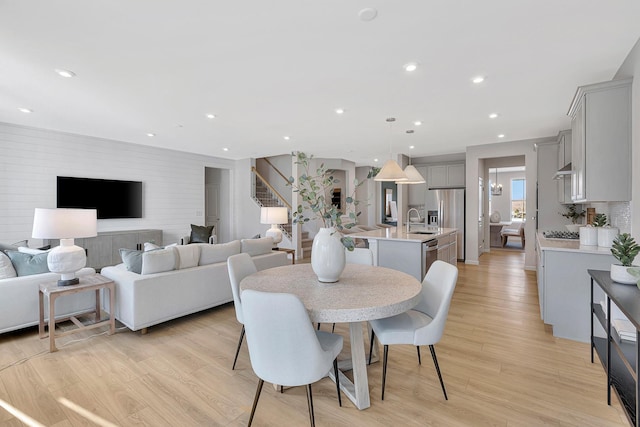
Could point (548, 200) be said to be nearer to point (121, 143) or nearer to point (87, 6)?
point (87, 6)

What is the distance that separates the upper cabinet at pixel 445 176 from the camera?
288 inches

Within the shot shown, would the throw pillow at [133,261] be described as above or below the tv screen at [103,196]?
below

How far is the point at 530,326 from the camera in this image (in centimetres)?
320

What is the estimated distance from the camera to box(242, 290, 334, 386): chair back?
1.43 meters

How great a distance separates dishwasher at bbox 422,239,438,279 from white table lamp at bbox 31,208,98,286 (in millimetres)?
3693

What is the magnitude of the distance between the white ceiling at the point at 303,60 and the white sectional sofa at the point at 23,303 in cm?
199

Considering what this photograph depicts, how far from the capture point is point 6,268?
2908mm

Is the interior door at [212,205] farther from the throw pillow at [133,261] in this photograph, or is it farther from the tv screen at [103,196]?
the throw pillow at [133,261]

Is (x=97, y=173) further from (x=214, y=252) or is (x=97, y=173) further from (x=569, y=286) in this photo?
(x=569, y=286)

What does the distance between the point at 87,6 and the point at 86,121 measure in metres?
3.38

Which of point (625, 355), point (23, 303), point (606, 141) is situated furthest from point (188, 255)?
point (606, 141)

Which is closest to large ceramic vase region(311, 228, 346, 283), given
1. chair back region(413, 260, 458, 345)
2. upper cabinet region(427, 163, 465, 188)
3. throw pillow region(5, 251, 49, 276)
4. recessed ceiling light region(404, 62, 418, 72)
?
chair back region(413, 260, 458, 345)

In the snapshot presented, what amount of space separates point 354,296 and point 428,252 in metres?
2.71

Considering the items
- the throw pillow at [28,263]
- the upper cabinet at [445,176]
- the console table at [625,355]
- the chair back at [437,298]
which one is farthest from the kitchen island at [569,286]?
the throw pillow at [28,263]
